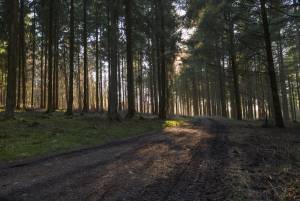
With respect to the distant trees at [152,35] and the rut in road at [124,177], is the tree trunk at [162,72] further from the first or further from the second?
the rut in road at [124,177]

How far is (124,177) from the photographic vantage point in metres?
6.26

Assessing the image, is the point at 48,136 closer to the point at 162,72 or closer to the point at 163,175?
the point at 163,175

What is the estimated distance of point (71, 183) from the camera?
592 cm

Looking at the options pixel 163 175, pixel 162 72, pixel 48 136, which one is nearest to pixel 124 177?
pixel 163 175

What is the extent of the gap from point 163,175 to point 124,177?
84cm

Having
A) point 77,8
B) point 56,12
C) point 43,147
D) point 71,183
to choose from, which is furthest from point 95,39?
point 71,183

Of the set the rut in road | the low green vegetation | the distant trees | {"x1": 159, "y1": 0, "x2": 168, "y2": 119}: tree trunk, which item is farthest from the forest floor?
{"x1": 159, "y1": 0, "x2": 168, "y2": 119}: tree trunk

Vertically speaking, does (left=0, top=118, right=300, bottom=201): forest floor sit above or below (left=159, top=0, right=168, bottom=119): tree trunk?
below

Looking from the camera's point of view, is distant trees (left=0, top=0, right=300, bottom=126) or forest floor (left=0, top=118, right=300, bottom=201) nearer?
forest floor (left=0, top=118, right=300, bottom=201)

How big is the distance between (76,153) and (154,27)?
15449mm

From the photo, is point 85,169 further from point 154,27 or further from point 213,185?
point 154,27

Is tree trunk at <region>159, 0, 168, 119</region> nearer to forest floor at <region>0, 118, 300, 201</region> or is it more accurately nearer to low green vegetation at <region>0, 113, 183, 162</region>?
low green vegetation at <region>0, 113, 183, 162</region>

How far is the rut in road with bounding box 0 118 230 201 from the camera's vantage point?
5.10m

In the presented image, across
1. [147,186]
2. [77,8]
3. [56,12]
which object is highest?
[77,8]
